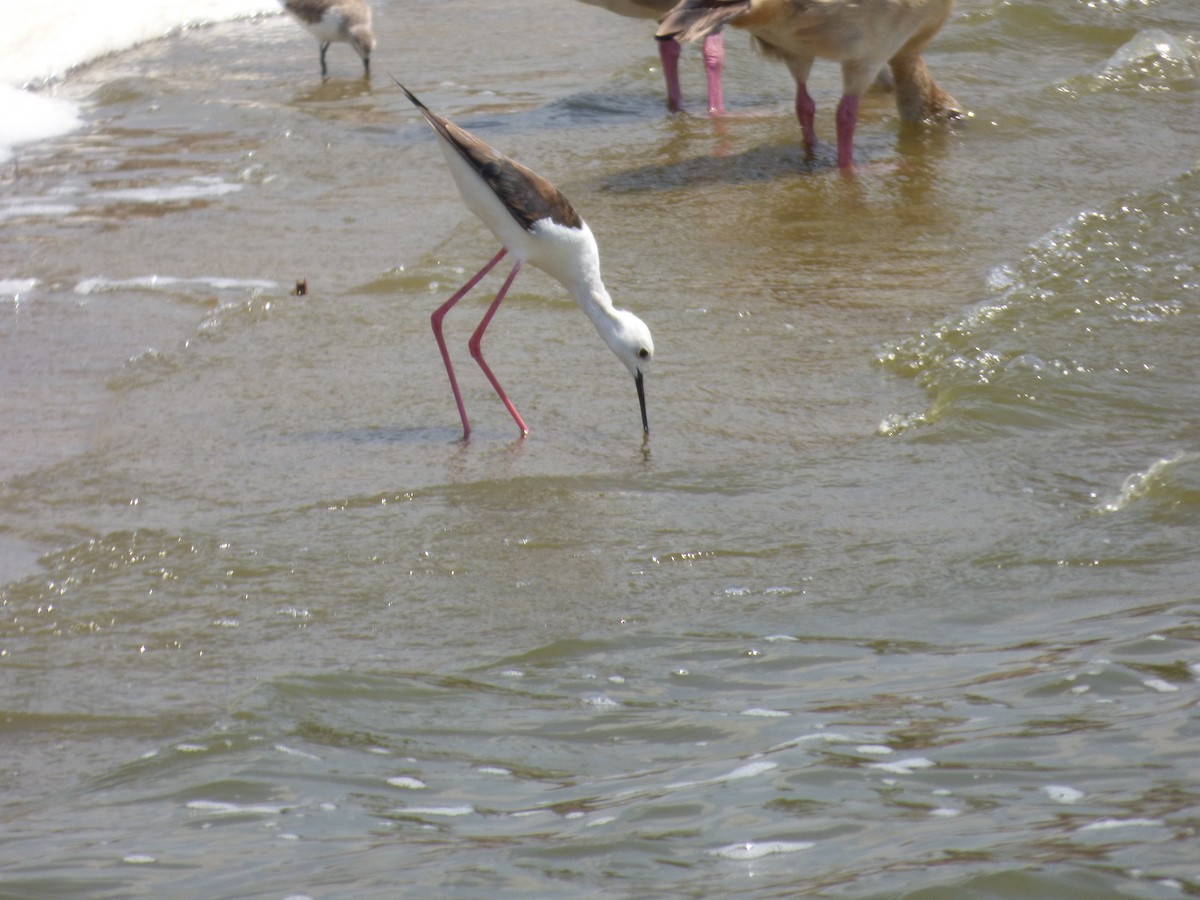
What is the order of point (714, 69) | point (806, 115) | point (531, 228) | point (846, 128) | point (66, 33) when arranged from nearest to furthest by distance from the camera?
point (531, 228) < point (846, 128) < point (806, 115) < point (714, 69) < point (66, 33)

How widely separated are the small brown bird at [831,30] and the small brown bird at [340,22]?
11.9 feet

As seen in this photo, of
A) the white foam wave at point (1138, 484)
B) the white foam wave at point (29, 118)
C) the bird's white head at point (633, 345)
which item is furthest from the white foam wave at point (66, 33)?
the white foam wave at point (1138, 484)

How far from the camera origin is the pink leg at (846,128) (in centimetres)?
973

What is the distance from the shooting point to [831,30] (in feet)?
31.0

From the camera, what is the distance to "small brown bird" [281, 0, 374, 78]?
12.3 m

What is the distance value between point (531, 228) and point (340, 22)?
6.70m

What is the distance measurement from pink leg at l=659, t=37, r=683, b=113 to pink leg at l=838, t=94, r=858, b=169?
184 centimetres

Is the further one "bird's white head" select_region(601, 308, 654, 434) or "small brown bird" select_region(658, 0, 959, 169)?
"small brown bird" select_region(658, 0, 959, 169)

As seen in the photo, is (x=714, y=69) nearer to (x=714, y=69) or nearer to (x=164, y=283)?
(x=714, y=69)

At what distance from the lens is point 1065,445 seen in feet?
18.7

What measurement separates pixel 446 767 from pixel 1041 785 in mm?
1271

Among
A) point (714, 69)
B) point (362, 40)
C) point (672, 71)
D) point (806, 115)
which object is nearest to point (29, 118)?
point (362, 40)

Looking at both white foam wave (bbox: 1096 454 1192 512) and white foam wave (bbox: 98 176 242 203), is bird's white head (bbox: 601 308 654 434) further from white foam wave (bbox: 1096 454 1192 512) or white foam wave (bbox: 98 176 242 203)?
white foam wave (bbox: 98 176 242 203)

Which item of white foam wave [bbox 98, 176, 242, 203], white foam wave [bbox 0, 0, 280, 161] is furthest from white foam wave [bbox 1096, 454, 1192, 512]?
white foam wave [bbox 0, 0, 280, 161]
